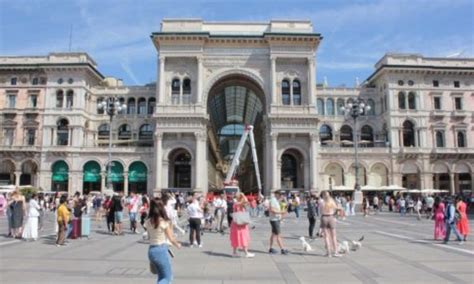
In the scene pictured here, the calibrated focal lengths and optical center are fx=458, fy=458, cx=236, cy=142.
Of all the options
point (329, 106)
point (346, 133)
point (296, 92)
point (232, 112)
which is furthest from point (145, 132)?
point (346, 133)

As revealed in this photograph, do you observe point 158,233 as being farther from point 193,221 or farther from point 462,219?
point 462,219

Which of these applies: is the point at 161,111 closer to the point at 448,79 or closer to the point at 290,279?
the point at 448,79

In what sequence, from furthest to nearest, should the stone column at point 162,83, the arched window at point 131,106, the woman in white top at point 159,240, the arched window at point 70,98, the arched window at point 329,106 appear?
1. the arched window at point 329,106
2. the arched window at point 131,106
3. the arched window at point 70,98
4. the stone column at point 162,83
5. the woman in white top at point 159,240

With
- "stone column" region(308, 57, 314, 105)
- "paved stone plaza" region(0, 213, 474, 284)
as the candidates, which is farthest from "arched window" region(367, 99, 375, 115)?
"paved stone plaza" region(0, 213, 474, 284)

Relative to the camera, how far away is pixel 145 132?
226 feet

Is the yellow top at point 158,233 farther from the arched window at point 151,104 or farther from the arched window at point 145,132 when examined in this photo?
the arched window at point 151,104

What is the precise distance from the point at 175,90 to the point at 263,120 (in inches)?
501

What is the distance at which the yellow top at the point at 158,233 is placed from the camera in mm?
7223

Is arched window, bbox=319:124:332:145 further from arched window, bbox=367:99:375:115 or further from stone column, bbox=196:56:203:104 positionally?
stone column, bbox=196:56:203:104

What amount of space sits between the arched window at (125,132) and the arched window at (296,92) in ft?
83.0

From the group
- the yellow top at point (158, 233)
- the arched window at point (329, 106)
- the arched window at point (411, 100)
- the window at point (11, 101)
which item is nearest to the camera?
the yellow top at point (158, 233)

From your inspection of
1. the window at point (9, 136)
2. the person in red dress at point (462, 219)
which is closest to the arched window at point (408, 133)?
the person in red dress at point (462, 219)

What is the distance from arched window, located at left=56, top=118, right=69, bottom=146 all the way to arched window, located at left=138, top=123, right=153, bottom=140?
1037 centimetres

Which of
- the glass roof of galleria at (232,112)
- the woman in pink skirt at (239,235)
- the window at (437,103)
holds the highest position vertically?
the glass roof of galleria at (232,112)
